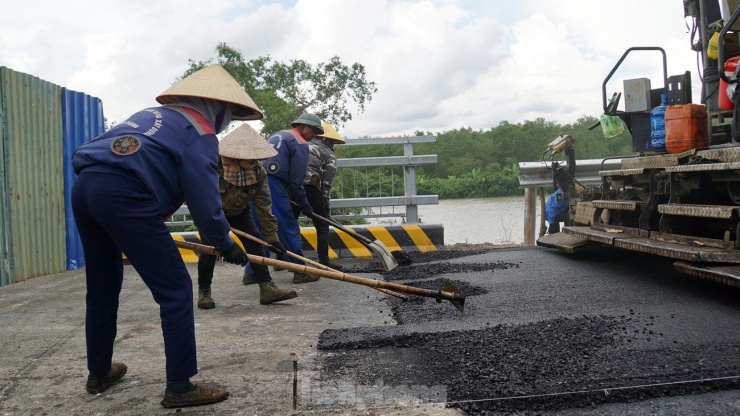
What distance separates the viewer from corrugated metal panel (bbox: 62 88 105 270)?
327 inches

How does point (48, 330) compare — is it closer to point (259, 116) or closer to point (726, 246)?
point (259, 116)

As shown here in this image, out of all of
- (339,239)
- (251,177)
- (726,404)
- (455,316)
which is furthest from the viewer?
(339,239)

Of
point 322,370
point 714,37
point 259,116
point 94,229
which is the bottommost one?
point 322,370

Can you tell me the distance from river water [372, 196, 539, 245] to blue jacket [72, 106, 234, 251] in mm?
6442

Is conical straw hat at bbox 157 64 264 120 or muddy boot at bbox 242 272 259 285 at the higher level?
conical straw hat at bbox 157 64 264 120

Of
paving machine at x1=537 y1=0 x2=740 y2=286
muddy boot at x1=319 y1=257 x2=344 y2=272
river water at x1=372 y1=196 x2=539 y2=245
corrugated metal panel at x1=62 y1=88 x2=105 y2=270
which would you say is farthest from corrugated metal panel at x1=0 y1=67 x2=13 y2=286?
paving machine at x1=537 y1=0 x2=740 y2=286

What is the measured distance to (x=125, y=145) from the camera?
126 inches

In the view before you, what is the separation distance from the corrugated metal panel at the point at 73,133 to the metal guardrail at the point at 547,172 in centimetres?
633

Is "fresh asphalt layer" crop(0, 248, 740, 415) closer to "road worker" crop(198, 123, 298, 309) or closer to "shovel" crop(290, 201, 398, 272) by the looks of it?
"road worker" crop(198, 123, 298, 309)

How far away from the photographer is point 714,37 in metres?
5.57

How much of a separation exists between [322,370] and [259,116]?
5.30 feet

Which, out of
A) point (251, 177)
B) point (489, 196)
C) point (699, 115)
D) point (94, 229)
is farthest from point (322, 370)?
point (489, 196)

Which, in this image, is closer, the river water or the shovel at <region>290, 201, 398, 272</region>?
the shovel at <region>290, 201, 398, 272</region>

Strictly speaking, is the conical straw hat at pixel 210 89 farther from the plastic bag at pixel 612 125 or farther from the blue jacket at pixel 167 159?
the plastic bag at pixel 612 125
